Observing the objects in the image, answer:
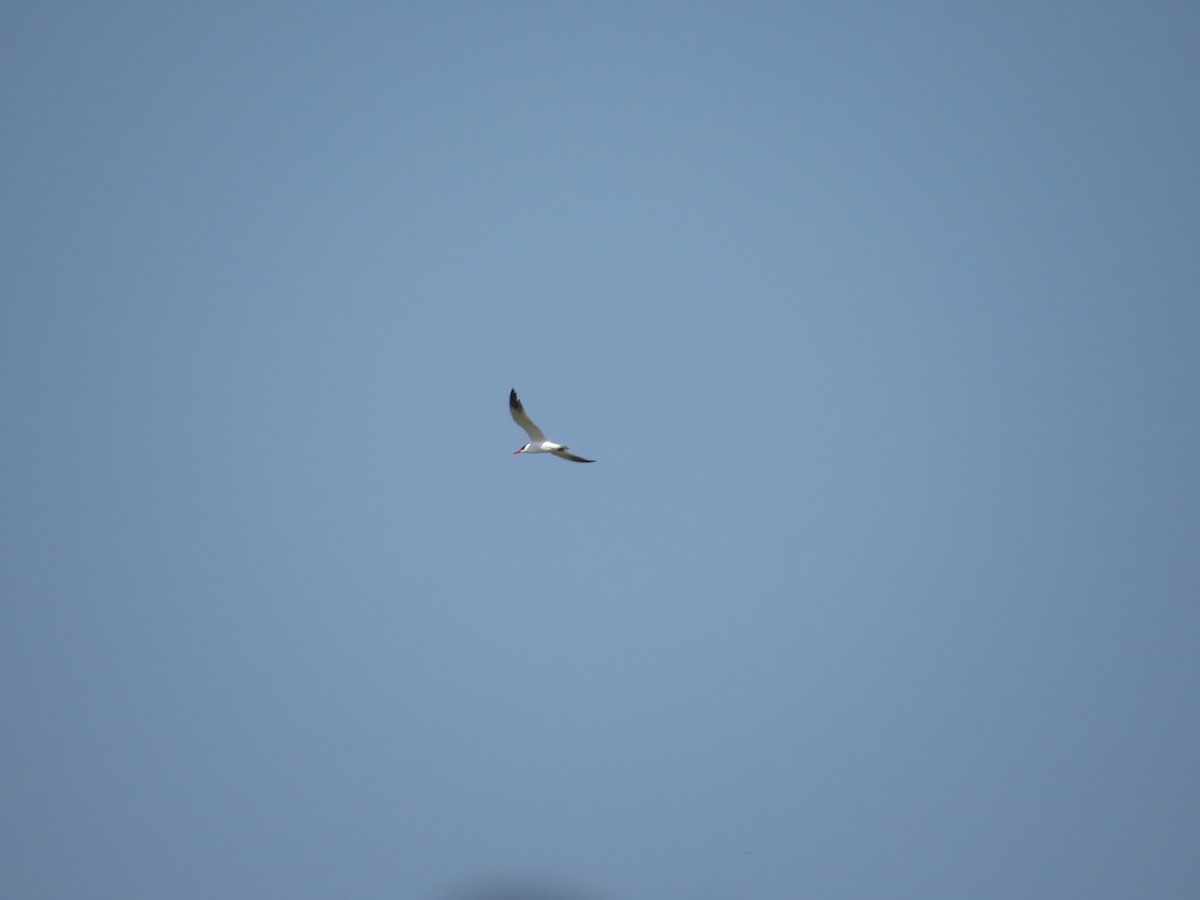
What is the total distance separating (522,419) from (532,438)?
828mm

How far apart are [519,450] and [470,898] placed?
37.6m

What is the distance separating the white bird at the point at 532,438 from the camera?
14838 centimetres

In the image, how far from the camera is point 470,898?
18362 centimetres

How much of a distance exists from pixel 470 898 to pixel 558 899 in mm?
2899

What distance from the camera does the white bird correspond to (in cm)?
14838

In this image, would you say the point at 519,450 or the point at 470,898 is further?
the point at 470,898

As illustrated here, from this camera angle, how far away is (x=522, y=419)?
149 m

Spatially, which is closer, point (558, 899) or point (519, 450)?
point (519, 450)

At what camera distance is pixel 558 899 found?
184500 mm

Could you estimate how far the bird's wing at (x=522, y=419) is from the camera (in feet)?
486

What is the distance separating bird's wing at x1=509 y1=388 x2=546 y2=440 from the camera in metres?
148

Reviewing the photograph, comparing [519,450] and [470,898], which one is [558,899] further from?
[519,450]

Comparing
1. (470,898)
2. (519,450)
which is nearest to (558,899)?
(470,898)
